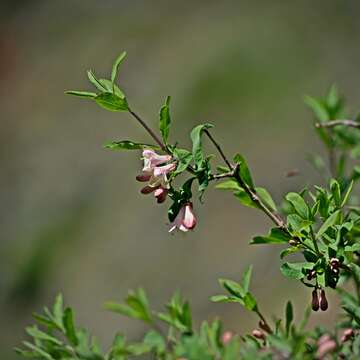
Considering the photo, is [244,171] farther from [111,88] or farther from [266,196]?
[111,88]

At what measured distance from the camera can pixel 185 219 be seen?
728 millimetres

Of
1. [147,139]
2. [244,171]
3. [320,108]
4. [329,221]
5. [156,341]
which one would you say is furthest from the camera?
[147,139]

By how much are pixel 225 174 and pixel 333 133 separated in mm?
458

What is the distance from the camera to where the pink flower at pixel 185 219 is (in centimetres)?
72

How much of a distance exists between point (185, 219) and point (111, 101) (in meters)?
0.14

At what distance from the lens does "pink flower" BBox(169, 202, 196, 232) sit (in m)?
0.72

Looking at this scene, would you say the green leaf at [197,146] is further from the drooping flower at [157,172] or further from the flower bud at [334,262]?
the flower bud at [334,262]

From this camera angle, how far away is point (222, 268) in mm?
2617

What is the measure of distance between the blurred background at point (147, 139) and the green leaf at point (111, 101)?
1.44 m

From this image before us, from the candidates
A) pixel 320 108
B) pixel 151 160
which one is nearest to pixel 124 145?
pixel 151 160

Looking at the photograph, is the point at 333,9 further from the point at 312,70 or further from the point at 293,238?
the point at 293,238

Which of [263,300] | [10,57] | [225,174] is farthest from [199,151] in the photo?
[10,57]

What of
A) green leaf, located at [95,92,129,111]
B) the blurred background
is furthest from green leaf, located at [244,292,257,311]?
the blurred background

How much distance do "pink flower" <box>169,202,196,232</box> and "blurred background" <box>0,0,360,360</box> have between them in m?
1.38
